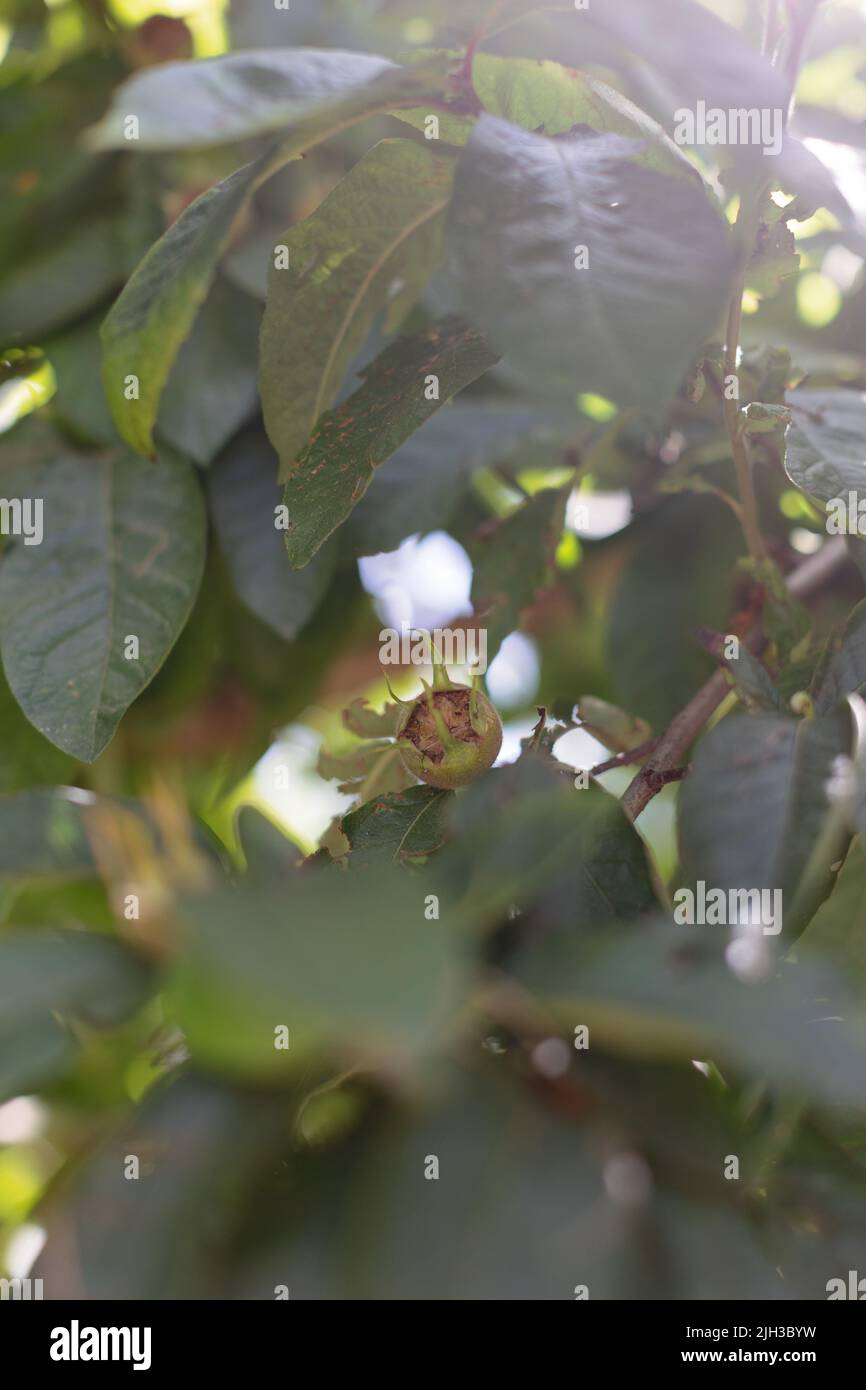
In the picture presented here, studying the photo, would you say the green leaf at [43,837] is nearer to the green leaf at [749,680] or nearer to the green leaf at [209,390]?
the green leaf at [749,680]

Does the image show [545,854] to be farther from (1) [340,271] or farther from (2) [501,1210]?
(1) [340,271]

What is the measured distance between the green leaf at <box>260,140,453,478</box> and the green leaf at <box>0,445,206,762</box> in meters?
0.19

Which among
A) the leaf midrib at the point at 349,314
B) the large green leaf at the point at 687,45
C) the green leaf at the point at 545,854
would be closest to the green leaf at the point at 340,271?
the leaf midrib at the point at 349,314

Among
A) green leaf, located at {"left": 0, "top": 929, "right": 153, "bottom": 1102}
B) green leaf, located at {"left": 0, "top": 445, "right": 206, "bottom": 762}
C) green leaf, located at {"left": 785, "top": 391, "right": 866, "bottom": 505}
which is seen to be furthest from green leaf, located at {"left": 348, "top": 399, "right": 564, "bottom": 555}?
green leaf, located at {"left": 0, "top": 929, "right": 153, "bottom": 1102}

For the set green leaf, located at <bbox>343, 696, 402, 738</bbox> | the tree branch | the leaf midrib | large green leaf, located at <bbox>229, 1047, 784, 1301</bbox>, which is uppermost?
the leaf midrib

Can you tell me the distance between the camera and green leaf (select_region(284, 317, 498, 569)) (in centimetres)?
71

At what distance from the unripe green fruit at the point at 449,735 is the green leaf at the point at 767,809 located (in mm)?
197

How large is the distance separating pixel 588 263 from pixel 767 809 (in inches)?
11.6

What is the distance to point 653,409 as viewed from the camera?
1.60 feet

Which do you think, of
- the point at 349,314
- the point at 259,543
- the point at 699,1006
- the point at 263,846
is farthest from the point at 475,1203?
the point at 259,543

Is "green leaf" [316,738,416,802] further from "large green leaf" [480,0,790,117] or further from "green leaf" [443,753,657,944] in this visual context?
"large green leaf" [480,0,790,117]

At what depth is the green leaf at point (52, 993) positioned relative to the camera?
0.45 metres

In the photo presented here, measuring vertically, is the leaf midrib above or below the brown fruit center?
above
